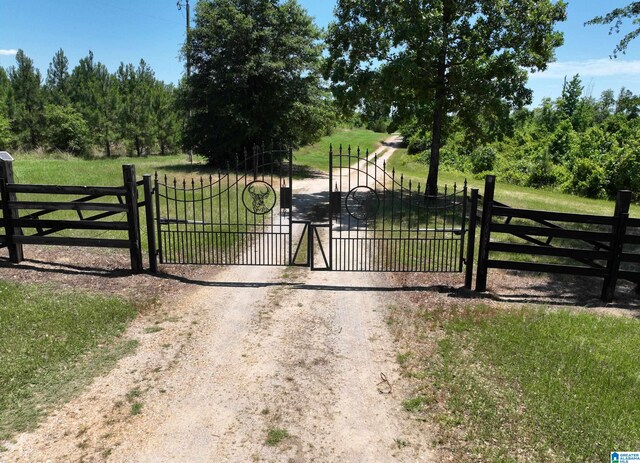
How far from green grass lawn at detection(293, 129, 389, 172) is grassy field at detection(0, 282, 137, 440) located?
2049 cm

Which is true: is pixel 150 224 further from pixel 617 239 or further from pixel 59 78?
pixel 59 78

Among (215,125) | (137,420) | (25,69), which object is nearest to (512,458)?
(137,420)

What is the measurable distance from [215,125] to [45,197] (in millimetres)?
13625

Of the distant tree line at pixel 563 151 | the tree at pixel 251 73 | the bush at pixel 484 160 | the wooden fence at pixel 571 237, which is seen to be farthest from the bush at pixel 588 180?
the wooden fence at pixel 571 237

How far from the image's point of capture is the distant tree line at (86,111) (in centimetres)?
4606

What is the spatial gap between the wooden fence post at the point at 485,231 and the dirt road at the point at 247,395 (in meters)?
2.00

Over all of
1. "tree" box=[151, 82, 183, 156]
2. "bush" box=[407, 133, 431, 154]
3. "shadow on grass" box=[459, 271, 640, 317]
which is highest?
"tree" box=[151, 82, 183, 156]

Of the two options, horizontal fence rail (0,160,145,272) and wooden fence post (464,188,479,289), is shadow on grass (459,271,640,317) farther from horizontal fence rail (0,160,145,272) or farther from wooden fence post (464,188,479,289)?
horizontal fence rail (0,160,145,272)

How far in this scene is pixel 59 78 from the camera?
175ft

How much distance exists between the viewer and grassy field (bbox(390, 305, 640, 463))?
4543 millimetres

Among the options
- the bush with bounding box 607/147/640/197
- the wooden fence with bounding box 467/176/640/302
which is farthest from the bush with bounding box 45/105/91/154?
the wooden fence with bounding box 467/176/640/302

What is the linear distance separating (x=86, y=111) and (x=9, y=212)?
46301 millimetres

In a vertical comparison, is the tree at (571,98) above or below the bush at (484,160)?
above

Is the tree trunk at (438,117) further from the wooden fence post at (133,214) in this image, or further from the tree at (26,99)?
the tree at (26,99)
